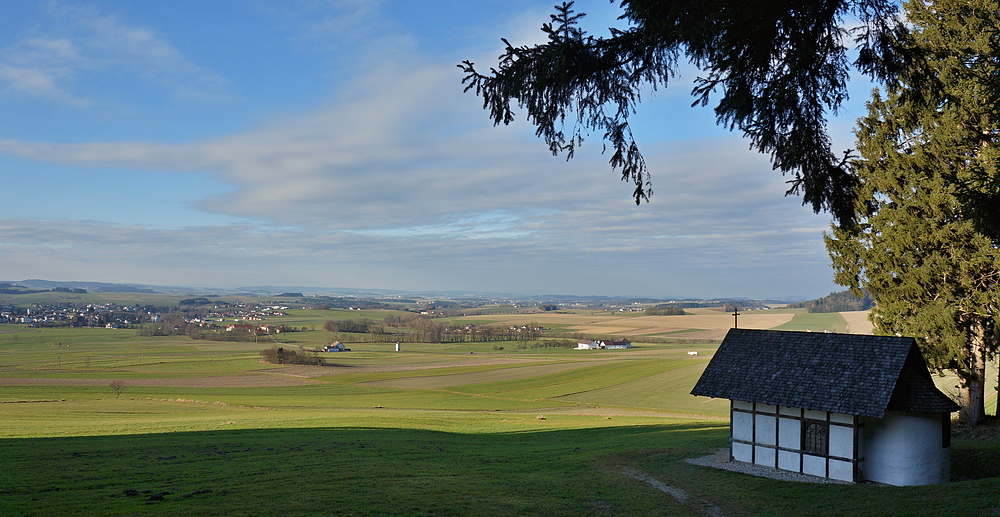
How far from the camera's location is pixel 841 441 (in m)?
18.3

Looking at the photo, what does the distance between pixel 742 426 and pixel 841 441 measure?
3.15 metres

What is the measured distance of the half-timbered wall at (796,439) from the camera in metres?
18.2

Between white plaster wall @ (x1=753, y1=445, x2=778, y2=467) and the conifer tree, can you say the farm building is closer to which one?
white plaster wall @ (x1=753, y1=445, x2=778, y2=467)

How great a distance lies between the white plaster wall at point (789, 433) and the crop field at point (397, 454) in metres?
2.12

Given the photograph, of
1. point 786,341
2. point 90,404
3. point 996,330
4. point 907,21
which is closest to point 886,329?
point 996,330

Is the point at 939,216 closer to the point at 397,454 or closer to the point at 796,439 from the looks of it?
the point at 796,439

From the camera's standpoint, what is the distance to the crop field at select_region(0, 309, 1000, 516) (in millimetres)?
13430

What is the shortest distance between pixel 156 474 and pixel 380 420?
18.0 metres

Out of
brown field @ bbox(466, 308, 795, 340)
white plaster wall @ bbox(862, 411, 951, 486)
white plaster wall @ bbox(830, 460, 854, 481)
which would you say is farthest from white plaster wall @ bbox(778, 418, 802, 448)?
brown field @ bbox(466, 308, 795, 340)

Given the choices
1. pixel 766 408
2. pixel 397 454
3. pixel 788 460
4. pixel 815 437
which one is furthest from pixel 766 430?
pixel 397 454

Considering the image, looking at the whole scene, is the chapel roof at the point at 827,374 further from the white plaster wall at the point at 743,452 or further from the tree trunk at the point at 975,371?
the tree trunk at the point at 975,371

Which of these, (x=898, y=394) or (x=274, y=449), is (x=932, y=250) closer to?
(x=898, y=394)

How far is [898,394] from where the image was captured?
18.0m

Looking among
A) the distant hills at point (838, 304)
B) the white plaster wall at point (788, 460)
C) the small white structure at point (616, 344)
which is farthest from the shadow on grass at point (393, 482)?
the distant hills at point (838, 304)
